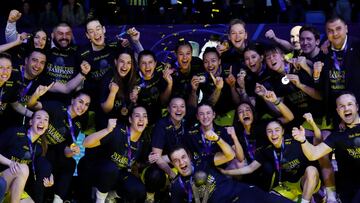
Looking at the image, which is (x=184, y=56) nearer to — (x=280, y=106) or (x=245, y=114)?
(x=245, y=114)

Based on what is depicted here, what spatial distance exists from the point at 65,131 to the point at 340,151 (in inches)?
115

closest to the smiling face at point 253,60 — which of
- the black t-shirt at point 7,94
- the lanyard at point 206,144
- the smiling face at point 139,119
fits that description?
the lanyard at point 206,144

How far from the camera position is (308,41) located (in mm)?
A: 8055

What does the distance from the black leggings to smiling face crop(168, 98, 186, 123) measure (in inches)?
33.1

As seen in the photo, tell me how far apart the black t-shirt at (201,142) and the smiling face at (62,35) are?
1824 mm

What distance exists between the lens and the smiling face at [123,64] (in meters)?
7.89

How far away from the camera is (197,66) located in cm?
850

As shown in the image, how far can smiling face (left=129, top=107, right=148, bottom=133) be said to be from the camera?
7.52 metres

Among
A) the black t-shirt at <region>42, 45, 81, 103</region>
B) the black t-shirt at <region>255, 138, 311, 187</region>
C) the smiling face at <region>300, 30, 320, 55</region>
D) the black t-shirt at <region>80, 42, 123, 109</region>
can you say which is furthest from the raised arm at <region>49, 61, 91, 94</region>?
the smiling face at <region>300, 30, 320, 55</region>

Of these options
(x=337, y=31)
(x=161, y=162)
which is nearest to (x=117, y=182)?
(x=161, y=162)

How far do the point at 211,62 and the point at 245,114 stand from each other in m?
0.86

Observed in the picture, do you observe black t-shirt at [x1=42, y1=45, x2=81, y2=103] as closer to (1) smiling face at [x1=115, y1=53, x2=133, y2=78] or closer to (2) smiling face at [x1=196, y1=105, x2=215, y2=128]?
(1) smiling face at [x1=115, y1=53, x2=133, y2=78]

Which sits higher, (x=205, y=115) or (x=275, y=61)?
(x=275, y=61)

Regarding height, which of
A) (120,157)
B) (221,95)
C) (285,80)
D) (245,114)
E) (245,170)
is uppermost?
(285,80)
